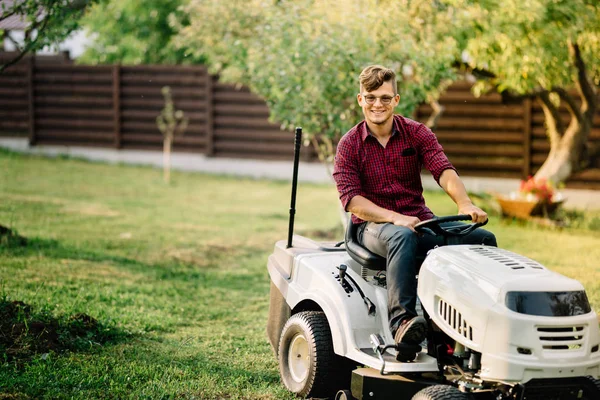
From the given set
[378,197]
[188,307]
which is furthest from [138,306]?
[378,197]

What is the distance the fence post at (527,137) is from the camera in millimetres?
12523

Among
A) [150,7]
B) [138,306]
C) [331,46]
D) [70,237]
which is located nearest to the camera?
[138,306]

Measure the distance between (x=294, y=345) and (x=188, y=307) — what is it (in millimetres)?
2108

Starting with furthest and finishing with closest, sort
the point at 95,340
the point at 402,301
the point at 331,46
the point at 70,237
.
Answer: the point at 70,237 → the point at 331,46 → the point at 95,340 → the point at 402,301

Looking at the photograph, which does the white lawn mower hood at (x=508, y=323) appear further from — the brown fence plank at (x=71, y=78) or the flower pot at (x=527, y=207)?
the brown fence plank at (x=71, y=78)

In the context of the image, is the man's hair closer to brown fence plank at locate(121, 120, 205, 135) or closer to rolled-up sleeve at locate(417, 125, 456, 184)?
rolled-up sleeve at locate(417, 125, 456, 184)

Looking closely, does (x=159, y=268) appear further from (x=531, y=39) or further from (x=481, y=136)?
(x=481, y=136)

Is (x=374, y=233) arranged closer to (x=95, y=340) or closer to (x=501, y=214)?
(x=95, y=340)

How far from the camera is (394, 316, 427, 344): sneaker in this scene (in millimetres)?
3531

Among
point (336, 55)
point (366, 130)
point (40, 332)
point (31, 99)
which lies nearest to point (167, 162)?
point (31, 99)

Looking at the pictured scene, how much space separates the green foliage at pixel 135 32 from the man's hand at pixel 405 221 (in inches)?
610

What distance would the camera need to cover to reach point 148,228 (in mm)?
9438

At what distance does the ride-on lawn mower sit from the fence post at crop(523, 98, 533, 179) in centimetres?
855

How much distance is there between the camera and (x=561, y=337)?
126 inches
